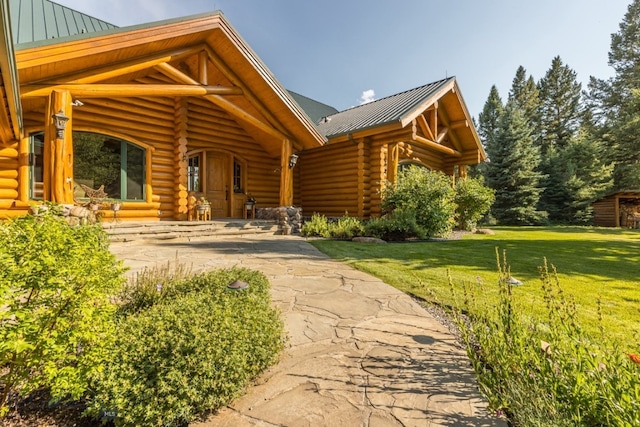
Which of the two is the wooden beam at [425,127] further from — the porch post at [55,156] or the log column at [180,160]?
the porch post at [55,156]

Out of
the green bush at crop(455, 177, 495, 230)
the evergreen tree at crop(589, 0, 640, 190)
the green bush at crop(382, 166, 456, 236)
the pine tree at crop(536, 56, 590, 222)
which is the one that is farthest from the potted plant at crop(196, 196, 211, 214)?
the pine tree at crop(536, 56, 590, 222)

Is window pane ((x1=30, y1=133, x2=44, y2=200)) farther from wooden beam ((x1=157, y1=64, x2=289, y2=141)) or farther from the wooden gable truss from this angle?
the wooden gable truss

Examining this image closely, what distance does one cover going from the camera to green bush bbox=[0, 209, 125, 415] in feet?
4.17

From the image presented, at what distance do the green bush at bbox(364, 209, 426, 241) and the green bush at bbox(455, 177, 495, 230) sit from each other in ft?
11.4

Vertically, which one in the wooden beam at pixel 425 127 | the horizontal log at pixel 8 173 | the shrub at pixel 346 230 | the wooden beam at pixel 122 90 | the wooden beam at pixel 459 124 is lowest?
the shrub at pixel 346 230

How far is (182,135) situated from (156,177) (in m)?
1.61

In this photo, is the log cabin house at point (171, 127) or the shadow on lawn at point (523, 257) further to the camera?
the log cabin house at point (171, 127)

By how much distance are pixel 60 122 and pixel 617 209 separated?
29.1m

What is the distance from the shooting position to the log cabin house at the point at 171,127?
6098mm

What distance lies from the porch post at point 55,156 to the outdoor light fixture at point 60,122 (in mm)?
39

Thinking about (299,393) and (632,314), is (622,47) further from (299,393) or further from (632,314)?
(299,393)

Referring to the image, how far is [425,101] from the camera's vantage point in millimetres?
10477

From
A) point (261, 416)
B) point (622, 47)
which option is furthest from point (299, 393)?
point (622, 47)

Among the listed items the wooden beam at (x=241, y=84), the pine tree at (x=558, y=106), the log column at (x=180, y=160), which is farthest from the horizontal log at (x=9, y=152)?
the pine tree at (x=558, y=106)
